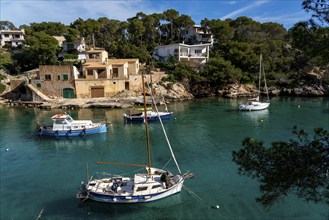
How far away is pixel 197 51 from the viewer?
2768 inches

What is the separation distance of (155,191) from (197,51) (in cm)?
5644

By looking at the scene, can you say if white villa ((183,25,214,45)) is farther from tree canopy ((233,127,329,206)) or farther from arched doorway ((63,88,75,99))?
tree canopy ((233,127,329,206))

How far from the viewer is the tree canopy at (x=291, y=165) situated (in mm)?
9328

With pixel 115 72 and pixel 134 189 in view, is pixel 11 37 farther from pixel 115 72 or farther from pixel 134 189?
pixel 134 189

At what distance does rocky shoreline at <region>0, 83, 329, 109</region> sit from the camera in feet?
167

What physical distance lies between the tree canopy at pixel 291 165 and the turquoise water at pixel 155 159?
8118 millimetres

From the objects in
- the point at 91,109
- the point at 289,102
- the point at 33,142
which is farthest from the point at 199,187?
the point at 289,102

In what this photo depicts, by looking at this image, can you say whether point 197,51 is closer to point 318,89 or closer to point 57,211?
point 318,89

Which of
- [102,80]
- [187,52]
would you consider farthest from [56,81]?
[187,52]

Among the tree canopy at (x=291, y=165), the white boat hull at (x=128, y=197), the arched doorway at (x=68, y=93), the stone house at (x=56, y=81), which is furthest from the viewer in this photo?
the arched doorway at (x=68, y=93)

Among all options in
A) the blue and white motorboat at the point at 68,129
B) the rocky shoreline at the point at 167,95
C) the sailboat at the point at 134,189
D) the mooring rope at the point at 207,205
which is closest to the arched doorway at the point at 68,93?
the rocky shoreline at the point at 167,95

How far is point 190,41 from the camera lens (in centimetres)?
8350

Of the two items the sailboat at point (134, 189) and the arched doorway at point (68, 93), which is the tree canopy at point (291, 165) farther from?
the arched doorway at point (68, 93)

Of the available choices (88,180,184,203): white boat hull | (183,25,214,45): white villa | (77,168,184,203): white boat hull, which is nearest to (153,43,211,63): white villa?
(183,25,214,45): white villa
